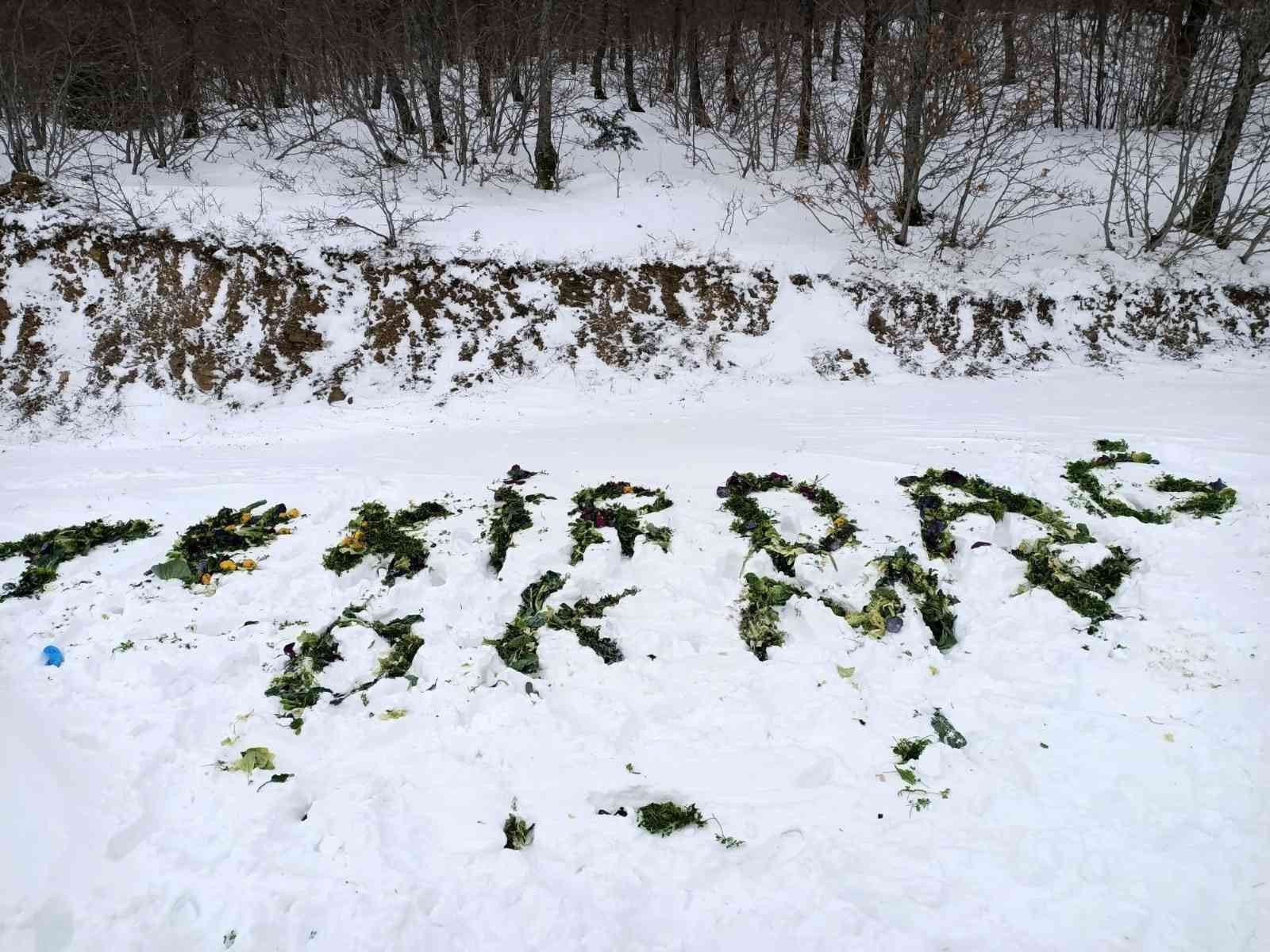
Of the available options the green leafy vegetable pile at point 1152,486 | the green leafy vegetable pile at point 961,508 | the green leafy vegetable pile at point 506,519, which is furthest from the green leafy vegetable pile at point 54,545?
the green leafy vegetable pile at point 1152,486

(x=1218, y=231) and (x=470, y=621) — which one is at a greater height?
(x=1218, y=231)

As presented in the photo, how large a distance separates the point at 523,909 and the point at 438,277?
27.7 ft

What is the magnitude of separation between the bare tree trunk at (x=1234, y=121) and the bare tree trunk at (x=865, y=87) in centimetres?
474

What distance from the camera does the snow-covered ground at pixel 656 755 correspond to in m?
2.40

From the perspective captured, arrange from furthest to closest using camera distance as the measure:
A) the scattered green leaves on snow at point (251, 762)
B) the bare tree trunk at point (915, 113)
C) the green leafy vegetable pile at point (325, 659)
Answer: the bare tree trunk at point (915, 113) < the green leafy vegetable pile at point (325, 659) < the scattered green leaves on snow at point (251, 762)

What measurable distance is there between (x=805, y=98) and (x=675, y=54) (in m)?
5.52

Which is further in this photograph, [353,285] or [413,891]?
[353,285]

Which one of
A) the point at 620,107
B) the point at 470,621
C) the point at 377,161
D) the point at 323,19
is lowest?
the point at 470,621

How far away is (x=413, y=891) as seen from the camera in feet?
8.25

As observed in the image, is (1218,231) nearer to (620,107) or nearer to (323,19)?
(620,107)

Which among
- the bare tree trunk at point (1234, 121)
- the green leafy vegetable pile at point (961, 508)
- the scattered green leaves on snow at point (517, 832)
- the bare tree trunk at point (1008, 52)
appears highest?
the bare tree trunk at point (1008, 52)

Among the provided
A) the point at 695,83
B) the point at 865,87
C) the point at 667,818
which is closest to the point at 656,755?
the point at 667,818

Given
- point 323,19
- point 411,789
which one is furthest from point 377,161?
point 411,789

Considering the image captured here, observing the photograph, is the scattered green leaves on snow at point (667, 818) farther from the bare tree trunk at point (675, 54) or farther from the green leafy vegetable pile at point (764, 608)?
the bare tree trunk at point (675, 54)
